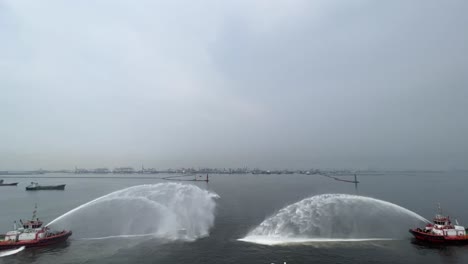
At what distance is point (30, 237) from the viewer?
48.4 meters

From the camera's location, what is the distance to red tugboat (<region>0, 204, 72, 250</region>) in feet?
154

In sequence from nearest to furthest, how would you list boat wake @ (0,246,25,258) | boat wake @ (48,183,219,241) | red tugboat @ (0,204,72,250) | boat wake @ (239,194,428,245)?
1. boat wake @ (0,246,25,258)
2. red tugboat @ (0,204,72,250)
3. boat wake @ (239,194,428,245)
4. boat wake @ (48,183,219,241)

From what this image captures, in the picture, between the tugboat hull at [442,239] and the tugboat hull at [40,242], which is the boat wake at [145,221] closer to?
the tugboat hull at [40,242]

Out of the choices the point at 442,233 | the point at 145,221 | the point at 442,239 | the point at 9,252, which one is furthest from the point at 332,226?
the point at 9,252

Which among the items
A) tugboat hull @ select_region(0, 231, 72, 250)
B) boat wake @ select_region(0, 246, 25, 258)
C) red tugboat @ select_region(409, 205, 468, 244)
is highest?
red tugboat @ select_region(409, 205, 468, 244)

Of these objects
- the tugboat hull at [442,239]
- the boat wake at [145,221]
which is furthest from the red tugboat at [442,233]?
the boat wake at [145,221]

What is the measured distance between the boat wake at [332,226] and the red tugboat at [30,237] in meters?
35.5

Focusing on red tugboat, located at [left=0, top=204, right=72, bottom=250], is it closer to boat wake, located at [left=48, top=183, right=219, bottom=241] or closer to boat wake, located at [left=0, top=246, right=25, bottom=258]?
boat wake, located at [left=0, top=246, right=25, bottom=258]

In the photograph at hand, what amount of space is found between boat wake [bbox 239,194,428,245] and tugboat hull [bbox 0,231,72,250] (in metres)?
34.4

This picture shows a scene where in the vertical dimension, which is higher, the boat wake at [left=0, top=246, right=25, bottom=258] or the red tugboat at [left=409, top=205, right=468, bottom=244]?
the red tugboat at [left=409, top=205, right=468, bottom=244]

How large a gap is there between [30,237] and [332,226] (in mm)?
60074

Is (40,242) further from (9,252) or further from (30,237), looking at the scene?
(9,252)

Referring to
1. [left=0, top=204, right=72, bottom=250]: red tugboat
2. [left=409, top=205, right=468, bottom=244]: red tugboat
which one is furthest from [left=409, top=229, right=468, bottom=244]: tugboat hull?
[left=0, top=204, right=72, bottom=250]: red tugboat

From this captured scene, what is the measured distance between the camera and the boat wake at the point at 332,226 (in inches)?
1934
